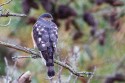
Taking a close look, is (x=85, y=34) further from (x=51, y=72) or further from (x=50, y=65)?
(x=51, y=72)

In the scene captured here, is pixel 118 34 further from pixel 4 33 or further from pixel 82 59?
pixel 4 33

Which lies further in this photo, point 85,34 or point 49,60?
point 85,34

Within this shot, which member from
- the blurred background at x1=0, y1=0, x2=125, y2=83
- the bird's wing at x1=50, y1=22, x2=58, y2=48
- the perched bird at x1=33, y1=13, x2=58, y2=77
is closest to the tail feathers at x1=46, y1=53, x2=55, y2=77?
the perched bird at x1=33, y1=13, x2=58, y2=77

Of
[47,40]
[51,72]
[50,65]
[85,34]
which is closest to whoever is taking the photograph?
[51,72]

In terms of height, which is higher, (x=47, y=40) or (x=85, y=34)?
(x=47, y=40)

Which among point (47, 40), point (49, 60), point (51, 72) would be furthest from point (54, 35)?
point (51, 72)

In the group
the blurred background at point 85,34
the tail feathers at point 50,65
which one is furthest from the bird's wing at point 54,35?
the blurred background at point 85,34

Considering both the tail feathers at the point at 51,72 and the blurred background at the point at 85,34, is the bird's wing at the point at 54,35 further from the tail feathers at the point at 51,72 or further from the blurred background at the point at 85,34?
the blurred background at the point at 85,34
